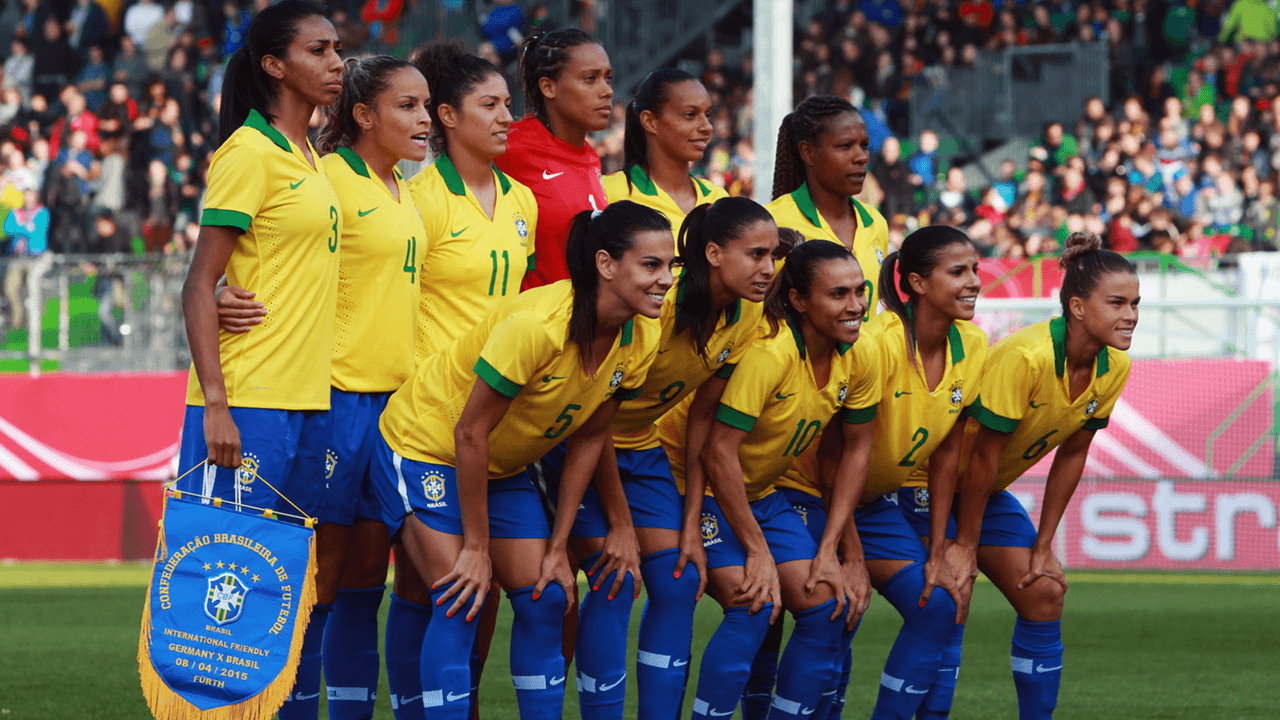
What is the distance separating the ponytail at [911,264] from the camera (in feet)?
14.5

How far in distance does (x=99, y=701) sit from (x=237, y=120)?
283 cm

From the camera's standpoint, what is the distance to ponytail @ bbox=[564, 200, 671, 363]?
3.79 metres

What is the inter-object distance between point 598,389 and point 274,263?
962mm

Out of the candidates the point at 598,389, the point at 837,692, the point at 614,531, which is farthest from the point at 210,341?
the point at 837,692

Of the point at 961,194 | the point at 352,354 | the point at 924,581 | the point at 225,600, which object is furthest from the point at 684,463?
the point at 961,194

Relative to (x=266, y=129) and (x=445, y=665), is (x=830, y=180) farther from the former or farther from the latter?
(x=445, y=665)

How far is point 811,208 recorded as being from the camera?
15.5 feet

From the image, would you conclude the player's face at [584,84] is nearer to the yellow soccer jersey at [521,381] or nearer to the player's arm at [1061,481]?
the yellow soccer jersey at [521,381]

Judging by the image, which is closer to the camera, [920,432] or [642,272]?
[642,272]

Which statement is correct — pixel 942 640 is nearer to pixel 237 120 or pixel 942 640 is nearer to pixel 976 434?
Answer: pixel 976 434

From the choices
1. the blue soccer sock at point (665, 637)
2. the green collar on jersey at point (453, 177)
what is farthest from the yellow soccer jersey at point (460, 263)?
the blue soccer sock at point (665, 637)

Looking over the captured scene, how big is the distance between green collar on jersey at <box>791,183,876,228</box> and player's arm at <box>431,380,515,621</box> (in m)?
1.41

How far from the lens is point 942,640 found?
4418mm

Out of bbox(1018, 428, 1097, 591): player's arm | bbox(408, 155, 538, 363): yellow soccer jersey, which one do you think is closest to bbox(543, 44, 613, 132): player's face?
bbox(408, 155, 538, 363): yellow soccer jersey
